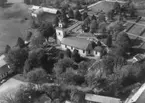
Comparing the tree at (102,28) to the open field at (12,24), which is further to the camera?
the open field at (12,24)

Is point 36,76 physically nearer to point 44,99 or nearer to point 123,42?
point 44,99

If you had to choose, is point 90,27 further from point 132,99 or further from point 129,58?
point 132,99

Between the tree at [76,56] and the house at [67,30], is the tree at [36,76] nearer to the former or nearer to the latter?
the tree at [76,56]

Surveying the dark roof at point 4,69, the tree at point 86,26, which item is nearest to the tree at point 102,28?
the tree at point 86,26

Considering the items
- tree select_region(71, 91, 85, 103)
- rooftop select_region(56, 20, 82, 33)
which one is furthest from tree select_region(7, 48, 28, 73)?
rooftop select_region(56, 20, 82, 33)

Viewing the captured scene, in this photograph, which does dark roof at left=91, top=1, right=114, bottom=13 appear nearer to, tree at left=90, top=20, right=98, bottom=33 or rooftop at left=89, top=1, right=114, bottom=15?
rooftop at left=89, top=1, right=114, bottom=15
